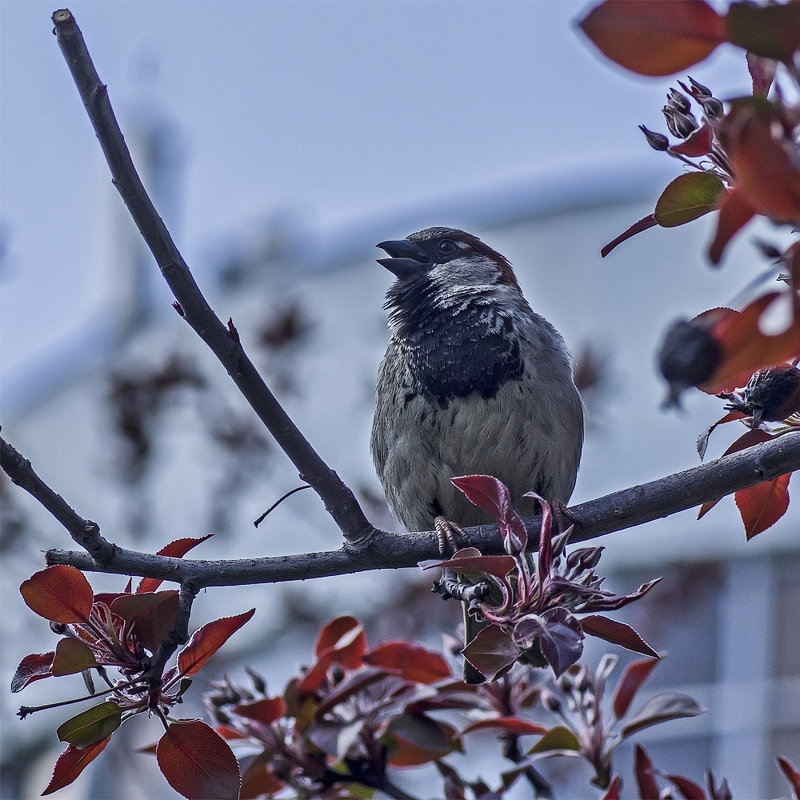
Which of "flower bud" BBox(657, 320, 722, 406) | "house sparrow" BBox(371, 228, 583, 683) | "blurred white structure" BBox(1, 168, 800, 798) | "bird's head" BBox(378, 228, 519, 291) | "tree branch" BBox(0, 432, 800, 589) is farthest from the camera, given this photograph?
"blurred white structure" BBox(1, 168, 800, 798)

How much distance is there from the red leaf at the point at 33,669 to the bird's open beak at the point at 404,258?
178 centimetres

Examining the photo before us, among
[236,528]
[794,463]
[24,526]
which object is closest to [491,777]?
[236,528]

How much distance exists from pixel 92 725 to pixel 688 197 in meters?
1.08

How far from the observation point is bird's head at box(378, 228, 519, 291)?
10.6ft

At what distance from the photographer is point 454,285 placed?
10.4 ft

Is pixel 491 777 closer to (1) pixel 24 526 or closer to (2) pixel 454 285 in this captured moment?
(1) pixel 24 526

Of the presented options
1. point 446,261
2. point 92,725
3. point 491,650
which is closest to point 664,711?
point 491,650

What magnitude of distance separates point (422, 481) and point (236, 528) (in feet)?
9.49

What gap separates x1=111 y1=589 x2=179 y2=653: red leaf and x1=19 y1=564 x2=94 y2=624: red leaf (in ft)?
0.15

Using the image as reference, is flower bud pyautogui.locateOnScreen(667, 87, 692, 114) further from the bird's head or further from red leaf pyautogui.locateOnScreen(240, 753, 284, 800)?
the bird's head

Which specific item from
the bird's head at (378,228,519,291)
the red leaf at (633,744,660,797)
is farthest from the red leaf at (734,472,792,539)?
the bird's head at (378,228,519,291)

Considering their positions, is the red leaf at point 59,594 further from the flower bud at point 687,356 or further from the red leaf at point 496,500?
the flower bud at point 687,356

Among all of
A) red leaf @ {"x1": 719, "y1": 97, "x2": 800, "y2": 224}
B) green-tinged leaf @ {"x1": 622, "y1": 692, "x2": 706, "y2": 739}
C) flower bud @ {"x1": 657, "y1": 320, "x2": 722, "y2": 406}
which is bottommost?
green-tinged leaf @ {"x1": 622, "y1": 692, "x2": 706, "y2": 739}

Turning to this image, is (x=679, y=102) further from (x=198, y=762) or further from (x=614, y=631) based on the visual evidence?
(x=198, y=762)
